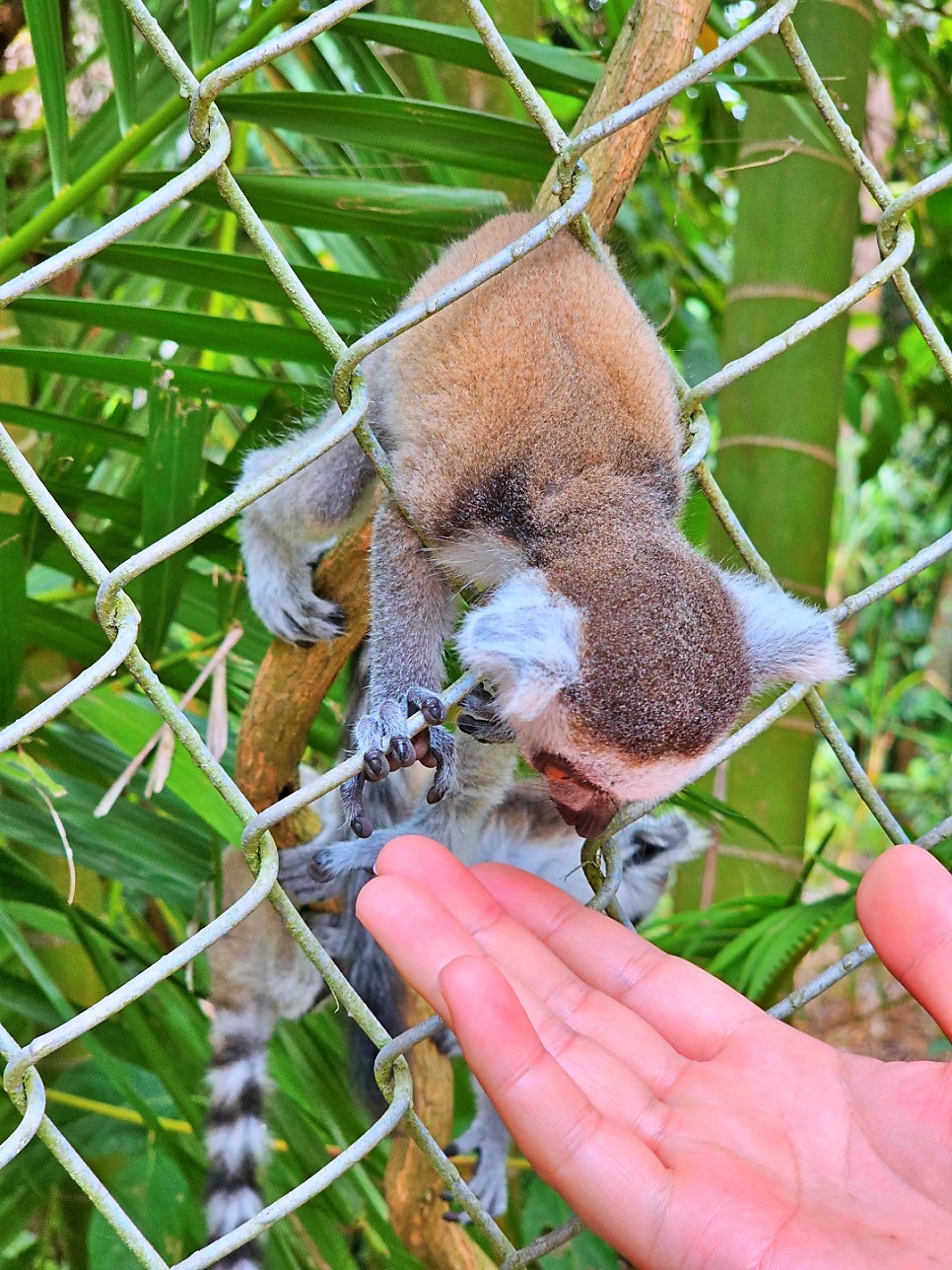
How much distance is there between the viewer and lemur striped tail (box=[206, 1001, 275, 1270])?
6.26 feet

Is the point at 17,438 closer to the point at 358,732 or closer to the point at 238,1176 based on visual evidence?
the point at 358,732

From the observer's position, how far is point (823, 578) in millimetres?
2756

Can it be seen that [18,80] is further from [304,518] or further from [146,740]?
[146,740]

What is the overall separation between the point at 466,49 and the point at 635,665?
0.88 meters

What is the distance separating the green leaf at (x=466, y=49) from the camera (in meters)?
1.57

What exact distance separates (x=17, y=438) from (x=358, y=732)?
124cm

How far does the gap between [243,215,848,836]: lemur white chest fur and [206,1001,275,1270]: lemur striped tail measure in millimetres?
773

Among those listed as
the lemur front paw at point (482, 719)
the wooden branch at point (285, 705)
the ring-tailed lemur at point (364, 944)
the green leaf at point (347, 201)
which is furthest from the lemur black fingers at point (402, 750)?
the green leaf at point (347, 201)

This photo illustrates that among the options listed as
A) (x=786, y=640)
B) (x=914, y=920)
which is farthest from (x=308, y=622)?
(x=914, y=920)

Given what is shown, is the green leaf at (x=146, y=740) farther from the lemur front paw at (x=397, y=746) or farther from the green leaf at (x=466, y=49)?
the green leaf at (x=466, y=49)

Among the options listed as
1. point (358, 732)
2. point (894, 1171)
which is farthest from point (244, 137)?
point (894, 1171)

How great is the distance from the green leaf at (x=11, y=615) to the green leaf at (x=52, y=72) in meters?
0.55

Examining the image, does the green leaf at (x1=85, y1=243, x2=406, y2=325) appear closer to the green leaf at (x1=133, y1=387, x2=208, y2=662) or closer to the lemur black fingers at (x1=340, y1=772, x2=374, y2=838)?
the green leaf at (x1=133, y1=387, x2=208, y2=662)

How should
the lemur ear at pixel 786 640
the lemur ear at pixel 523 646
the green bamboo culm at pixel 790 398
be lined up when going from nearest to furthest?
the lemur ear at pixel 523 646 → the lemur ear at pixel 786 640 → the green bamboo culm at pixel 790 398
